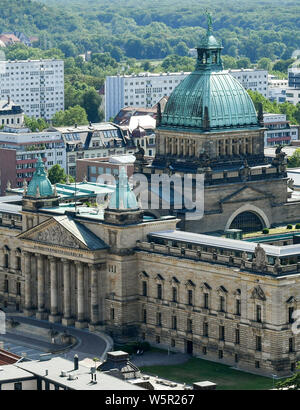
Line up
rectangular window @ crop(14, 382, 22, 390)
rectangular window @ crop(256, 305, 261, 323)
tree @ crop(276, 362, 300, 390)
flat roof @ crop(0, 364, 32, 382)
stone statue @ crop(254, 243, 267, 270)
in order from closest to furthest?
1. rectangular window @ crop(14, 382, 22, 390)
2. flat roof @ crop(0, 364, 32, 382)
3. tree @ crop(276, 362, 300, 390)
4. stone statue @ crop(254, 243, 267, 270)
5. rectangular window @ crop(256, 305, 261, 323)

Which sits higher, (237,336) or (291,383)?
(291,383)

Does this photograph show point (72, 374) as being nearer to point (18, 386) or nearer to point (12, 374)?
point (18, 386)

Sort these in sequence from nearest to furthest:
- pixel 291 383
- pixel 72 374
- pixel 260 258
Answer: pixel 72 374 < pixel 291 383 < pixel 260 258

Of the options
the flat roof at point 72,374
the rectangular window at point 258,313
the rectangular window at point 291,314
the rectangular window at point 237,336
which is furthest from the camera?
the rectangular window at point 237,336

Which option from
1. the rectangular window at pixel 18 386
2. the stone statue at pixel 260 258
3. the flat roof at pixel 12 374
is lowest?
the rectangular window at pixel 18 386

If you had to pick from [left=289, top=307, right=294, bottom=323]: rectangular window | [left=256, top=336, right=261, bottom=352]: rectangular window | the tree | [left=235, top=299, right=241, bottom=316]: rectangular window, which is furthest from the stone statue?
the tree

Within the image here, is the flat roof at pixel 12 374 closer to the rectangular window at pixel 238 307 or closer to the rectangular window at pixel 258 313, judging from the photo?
the rectangular window at pixel 258 313

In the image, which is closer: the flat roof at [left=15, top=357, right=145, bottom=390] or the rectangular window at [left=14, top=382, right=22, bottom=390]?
the flat roof at [left=15, top=357, right=145, bottom=390]

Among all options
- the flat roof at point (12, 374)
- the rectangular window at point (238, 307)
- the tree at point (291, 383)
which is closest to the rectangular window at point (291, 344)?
the rectangular window at point (238, 307)

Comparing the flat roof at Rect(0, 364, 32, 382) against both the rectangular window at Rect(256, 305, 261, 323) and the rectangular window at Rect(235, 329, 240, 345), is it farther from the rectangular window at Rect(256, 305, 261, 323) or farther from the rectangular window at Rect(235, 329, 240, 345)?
the rectangular window at Rect(235, 329, 240, 345)

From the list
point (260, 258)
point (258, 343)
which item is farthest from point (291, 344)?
point (260, 258)

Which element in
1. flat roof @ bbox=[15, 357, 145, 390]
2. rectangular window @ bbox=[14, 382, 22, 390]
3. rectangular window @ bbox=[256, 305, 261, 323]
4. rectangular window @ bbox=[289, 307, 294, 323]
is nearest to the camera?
flat roof @ bbox=[15, 357, 145, 390]
